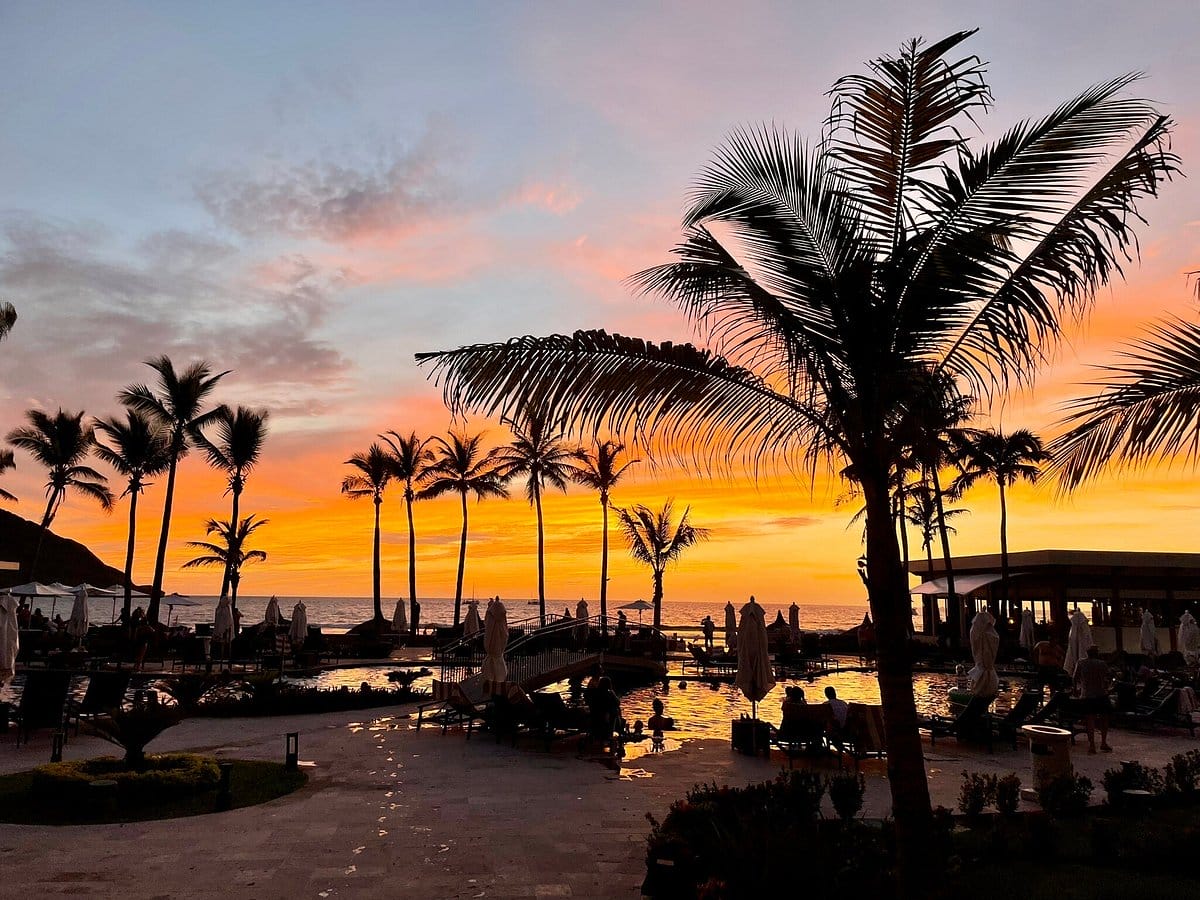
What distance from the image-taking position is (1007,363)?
620 centimetres

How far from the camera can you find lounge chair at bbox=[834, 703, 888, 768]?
1232cm

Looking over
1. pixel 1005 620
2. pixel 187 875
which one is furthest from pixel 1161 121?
pixel 1005 620

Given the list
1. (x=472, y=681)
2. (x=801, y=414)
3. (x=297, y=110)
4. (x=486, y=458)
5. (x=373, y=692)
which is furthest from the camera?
(x=486, y=458)

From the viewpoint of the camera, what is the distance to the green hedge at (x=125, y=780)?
9.58 meters

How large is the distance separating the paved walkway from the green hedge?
935 millimetres

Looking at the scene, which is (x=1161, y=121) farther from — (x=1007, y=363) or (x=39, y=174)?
(x=39, y=174)

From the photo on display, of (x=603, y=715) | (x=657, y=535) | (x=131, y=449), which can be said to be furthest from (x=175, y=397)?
(x=603, y=715)

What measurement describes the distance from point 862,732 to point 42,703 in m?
13.0

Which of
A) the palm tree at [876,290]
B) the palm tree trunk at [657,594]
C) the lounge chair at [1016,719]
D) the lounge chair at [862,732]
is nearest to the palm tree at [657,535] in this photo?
the palm tree trunk at [657,594]

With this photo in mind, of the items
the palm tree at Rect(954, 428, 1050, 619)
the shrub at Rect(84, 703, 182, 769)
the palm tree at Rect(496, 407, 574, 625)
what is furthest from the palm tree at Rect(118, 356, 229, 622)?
the palm tree at Rect(954, 428, 1050, 619)

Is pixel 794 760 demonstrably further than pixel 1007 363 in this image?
Yes

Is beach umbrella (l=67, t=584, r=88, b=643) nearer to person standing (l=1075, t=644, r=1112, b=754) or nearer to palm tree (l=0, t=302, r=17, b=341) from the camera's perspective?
palm tree (l=0, t=302, r=17, b=341)

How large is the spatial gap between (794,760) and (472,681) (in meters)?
7.05

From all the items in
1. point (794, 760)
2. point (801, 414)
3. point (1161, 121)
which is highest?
point (1161, 121)
